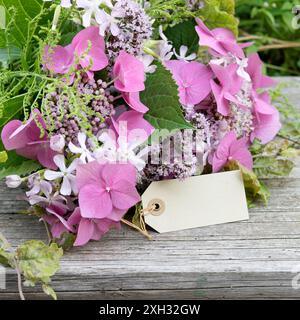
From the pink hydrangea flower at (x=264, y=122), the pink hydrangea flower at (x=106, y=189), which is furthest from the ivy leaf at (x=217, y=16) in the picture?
the pink hydrangea flower at (x=106, y=189)

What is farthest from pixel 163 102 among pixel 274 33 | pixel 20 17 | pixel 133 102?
pixel 274 33

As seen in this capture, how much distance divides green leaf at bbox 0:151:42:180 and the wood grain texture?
86 millimetres

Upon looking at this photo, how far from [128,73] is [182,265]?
0.92ft

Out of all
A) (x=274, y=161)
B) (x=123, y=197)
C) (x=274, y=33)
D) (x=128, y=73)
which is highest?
(x=128, y=73)

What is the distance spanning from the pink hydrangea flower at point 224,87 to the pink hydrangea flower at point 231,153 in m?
0.04

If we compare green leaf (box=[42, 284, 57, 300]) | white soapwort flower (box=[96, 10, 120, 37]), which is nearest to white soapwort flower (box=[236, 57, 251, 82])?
white soapwort flower (box=[96, 10, 120, 37])

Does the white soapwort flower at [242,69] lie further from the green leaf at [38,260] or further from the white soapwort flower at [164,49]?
the green leaf at [38,260]

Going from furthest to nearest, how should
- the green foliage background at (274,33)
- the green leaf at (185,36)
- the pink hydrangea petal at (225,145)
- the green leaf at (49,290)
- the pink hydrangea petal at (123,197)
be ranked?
the green foliage background at (274,33) → the green leaf at (185,36) → the pink hydrangea petal at (225,145) → the pink hydrangea petal at (123,197) → the green leaf at (49,290)

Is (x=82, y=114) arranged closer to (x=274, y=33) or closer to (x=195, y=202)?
(x=195, y=202)

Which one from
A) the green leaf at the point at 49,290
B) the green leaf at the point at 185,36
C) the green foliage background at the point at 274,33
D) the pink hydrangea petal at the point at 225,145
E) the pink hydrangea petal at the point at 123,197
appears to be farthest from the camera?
the green foliage background at the point at 274,33

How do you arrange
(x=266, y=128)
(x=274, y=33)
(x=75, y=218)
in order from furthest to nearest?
(x=274, y=33) → (x=266, y=128) → (x=75, y=218)

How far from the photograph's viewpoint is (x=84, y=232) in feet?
2.84

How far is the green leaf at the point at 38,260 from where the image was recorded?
774mm

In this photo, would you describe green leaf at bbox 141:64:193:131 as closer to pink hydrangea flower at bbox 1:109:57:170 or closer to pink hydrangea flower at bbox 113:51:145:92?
pink hydrangea flower at bbox 113:51:145:92
